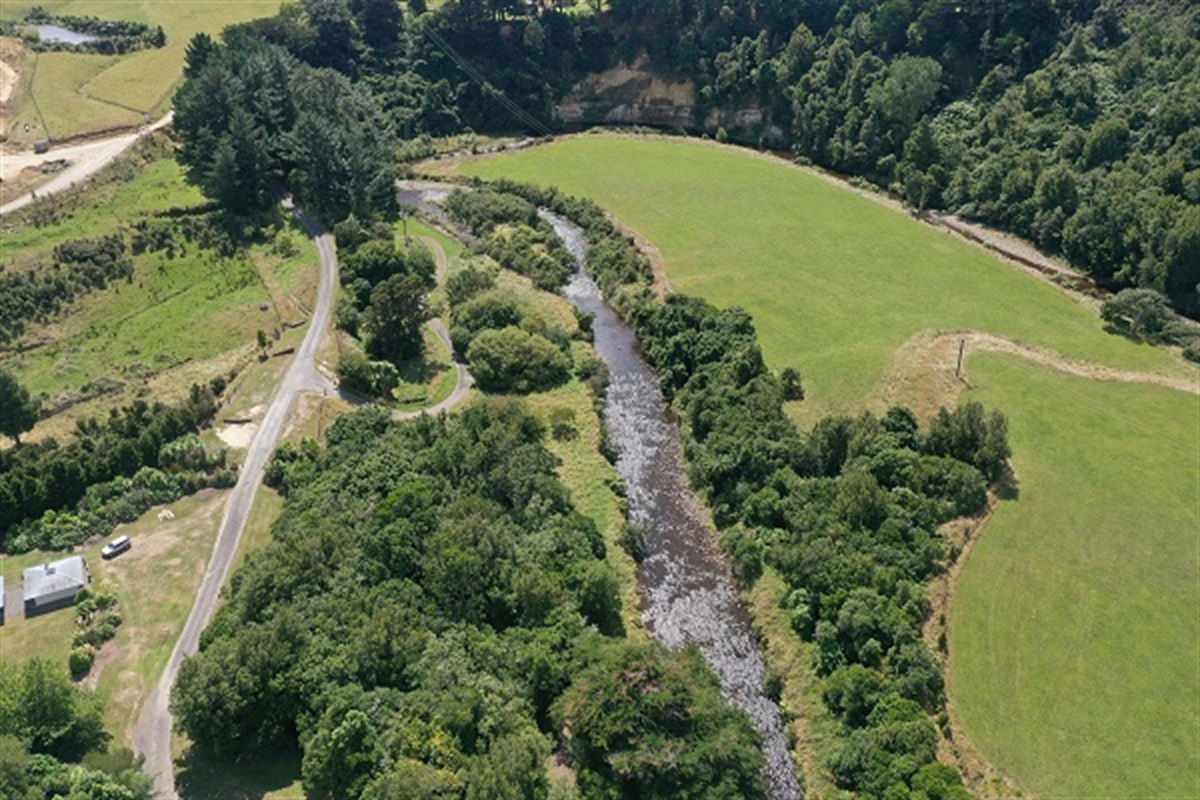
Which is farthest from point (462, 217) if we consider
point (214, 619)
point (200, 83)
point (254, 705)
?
point (254, 705)

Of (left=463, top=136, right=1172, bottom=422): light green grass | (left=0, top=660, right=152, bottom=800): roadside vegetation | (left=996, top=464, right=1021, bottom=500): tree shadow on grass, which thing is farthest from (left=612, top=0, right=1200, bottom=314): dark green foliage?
(left=0, top=660, right=152, bottom=800): roadside vegetation

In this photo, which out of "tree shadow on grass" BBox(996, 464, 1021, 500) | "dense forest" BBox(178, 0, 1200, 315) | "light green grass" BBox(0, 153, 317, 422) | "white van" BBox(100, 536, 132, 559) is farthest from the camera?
"dense forest" BBox(178, 0, 1200, 315)

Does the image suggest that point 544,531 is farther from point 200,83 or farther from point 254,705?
point 200,83

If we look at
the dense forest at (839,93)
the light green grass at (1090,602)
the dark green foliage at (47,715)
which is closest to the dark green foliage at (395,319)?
the dense forest at (839,93)

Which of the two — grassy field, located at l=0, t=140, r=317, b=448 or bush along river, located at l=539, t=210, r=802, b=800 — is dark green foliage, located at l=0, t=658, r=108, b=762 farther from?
grassy field, located at l=0, t=140, r=317, b=448

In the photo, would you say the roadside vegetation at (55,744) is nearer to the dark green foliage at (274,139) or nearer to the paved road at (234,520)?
the paved road at (234,520)

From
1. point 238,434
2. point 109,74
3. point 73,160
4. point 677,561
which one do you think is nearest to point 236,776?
point 677,561
